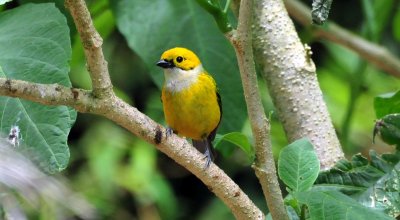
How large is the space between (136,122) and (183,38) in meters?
0.98

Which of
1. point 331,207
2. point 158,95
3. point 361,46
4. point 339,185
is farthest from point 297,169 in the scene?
point 158,95

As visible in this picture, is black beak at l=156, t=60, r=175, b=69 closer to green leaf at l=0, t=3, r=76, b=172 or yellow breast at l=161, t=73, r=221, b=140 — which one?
yellow breast at l=161, t=73, r=221, b=140

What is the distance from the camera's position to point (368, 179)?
5.04 feet

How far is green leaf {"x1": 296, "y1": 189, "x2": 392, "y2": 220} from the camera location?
120cm

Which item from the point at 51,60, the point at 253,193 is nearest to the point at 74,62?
the point at 51,60

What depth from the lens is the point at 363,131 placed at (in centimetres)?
367

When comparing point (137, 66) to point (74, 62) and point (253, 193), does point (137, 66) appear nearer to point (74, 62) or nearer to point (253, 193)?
point (253, 193)

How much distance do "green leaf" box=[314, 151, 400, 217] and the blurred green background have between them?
18.0 inches

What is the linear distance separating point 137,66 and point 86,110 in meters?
3.61

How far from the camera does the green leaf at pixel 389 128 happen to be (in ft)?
5.05

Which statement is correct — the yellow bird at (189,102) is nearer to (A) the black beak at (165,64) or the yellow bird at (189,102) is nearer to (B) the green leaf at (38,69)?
(A) the black beak at (165,64)

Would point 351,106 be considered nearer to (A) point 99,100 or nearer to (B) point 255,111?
(B) point 255,111

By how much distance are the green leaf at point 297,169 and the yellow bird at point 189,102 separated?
0.70 meters

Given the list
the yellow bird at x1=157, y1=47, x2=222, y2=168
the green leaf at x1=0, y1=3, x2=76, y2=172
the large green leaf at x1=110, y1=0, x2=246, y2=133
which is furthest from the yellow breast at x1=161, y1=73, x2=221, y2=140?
the green leaf at x1=0, y1=3, x2=76, y2=172
